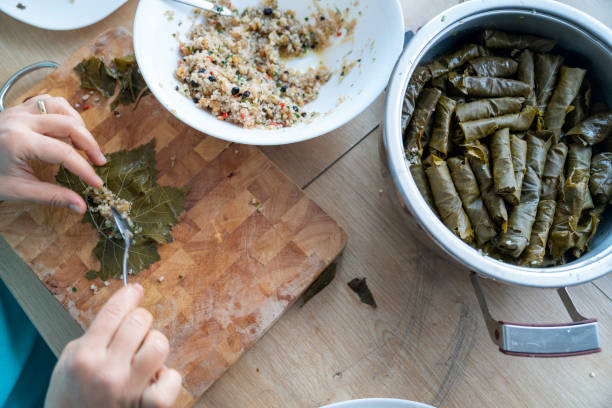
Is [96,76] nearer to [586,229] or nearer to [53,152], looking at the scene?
[53,152]

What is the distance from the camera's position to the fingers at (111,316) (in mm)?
1062

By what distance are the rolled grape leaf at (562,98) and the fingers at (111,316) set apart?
4.72 ft

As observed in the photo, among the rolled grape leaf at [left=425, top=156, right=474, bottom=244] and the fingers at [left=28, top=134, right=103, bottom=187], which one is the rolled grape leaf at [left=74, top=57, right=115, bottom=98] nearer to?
the fingers at [left=28, top=134, right=103, bottom=187]

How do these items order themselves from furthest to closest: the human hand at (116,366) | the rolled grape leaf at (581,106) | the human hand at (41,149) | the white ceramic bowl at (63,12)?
the white ceramic bowl at (63,12) < the rolled grape leaf at (581,106) < the human hand at (41,149) < the human hand at (116,366)

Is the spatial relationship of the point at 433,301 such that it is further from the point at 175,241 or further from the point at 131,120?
the point at 131,120

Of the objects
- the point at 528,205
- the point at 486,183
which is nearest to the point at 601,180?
the point at 528,205

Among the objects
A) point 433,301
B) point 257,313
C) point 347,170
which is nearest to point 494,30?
point 347,170

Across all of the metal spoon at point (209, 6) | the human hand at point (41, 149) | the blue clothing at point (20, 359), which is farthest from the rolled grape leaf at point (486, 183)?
the blue clothing at point (20, 359)

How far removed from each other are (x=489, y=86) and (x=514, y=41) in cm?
17

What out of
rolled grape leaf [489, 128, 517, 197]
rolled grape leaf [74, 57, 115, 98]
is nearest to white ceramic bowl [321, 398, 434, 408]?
rolled grape leaf [489, 128, 517, 197]

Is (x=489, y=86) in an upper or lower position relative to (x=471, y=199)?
upper

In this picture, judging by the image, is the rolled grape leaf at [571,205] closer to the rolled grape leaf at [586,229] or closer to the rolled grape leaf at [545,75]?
the rolled grape leaf at [586,229]

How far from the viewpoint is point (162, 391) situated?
106 cm

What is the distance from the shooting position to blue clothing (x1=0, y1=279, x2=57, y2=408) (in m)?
1.38
